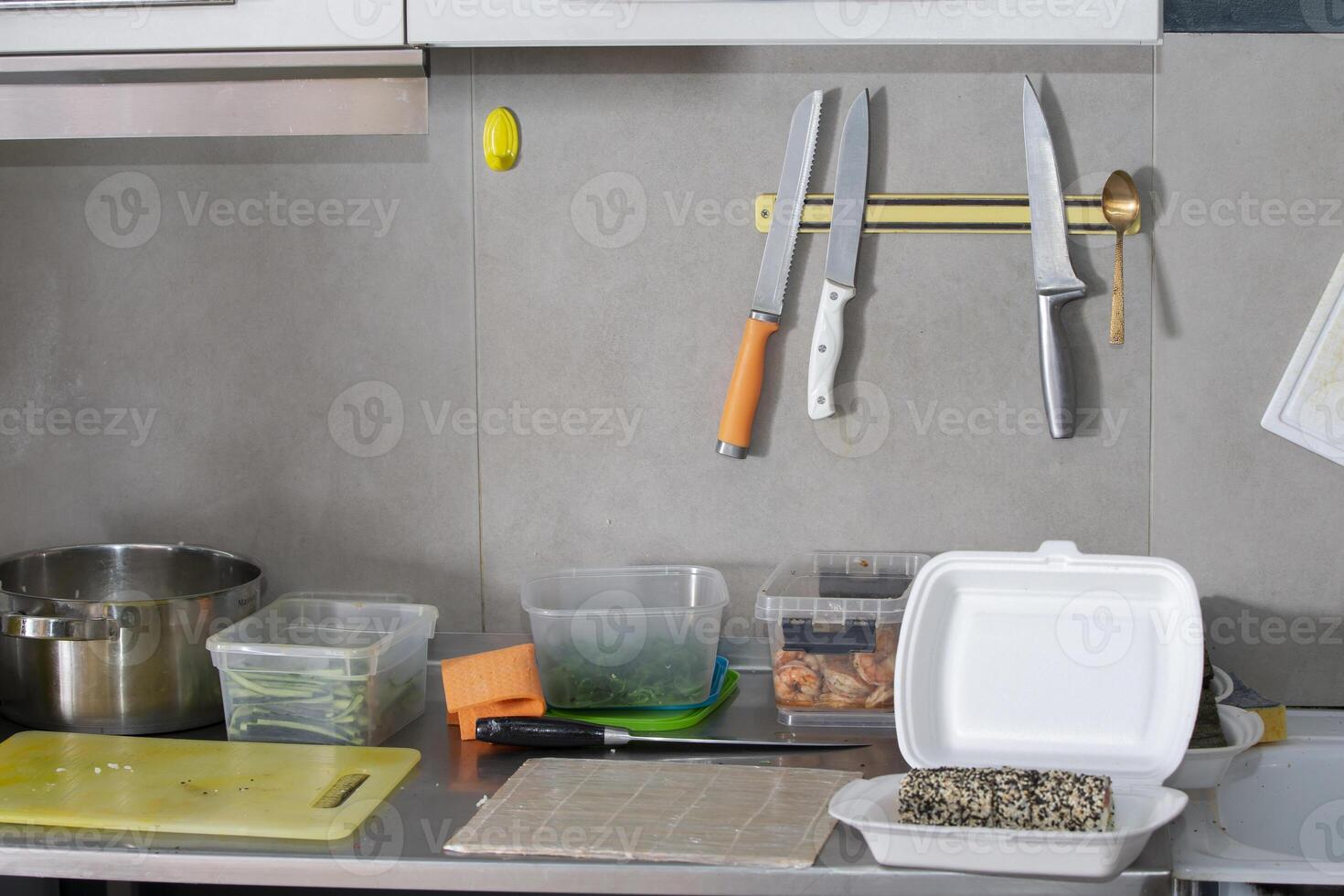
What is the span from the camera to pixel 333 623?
137cm

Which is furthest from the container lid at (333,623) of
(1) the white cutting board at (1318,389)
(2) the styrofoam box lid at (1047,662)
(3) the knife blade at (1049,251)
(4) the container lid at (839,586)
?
(1) the white cutting board at (1318,389)

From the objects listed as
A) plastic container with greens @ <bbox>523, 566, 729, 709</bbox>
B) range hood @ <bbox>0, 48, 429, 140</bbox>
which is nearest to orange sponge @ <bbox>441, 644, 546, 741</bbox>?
plastic container with greens @ <bbox>523, 566, 729, 709</bbox>

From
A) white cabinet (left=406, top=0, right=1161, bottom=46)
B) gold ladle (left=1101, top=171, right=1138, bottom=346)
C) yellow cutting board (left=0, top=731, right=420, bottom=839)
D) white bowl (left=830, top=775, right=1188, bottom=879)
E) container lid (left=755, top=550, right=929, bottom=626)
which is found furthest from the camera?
gold ladle (left=1101, top=171, right=1138, bottom=346)

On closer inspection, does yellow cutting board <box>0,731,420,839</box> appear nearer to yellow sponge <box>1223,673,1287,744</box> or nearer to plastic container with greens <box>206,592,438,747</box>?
plastic container with greens <box>206,592,438,747</box>

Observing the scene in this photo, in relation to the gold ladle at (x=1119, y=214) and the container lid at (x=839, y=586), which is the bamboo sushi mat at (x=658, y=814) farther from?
the gold ladle at (x=1119, y=214)

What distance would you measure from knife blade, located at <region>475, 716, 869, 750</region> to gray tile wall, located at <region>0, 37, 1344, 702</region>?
29 centimetres

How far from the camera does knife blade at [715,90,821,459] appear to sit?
1.38m

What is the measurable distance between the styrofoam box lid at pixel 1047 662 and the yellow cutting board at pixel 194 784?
51 centimetres

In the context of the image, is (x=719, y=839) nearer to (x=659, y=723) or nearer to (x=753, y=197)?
(x=659, y=723)

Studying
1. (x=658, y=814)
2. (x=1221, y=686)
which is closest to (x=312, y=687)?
(x=658, y=814)

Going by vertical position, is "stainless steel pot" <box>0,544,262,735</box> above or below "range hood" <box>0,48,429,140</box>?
below

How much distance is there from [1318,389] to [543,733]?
0.96m

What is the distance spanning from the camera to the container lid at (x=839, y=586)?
122 centimetres

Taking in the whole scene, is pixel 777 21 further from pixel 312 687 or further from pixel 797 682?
pixel 312 687
